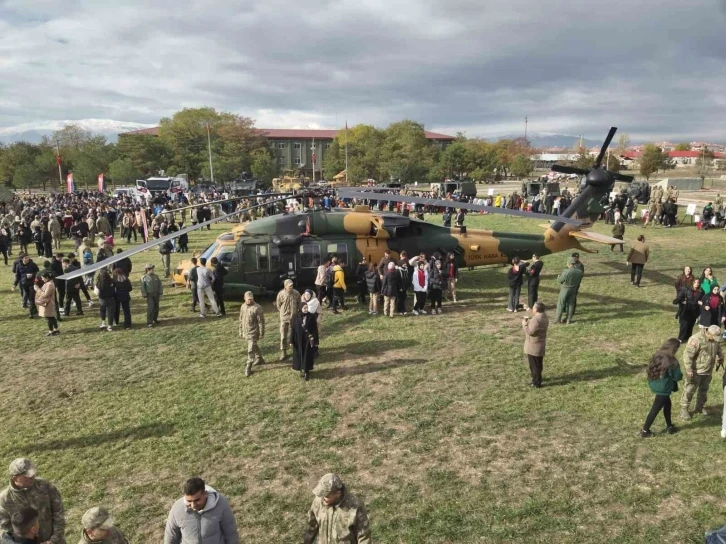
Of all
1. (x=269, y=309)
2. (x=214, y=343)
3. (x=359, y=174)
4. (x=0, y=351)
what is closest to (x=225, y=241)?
(x=269, y=309)

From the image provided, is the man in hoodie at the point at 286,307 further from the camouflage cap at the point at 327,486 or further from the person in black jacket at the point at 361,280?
the camouflage cap at the point at 327,486

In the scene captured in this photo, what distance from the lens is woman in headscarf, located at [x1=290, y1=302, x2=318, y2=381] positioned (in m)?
8.47

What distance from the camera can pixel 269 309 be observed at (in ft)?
43.1

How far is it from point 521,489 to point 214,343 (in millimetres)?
7301

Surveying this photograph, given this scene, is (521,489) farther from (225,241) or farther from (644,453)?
(225,241)

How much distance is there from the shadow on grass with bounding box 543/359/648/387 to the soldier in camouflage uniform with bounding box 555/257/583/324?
2.50 metres

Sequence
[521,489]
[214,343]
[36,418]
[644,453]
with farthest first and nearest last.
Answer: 1. [214,343]
2. [36,418]
3. [644,453]
4. [521,489]

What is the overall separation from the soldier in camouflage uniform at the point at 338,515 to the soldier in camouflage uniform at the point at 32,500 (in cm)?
249

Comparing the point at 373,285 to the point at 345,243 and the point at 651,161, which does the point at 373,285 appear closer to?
the point at 345,243

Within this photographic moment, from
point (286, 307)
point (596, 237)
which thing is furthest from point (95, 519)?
point (596, 237)

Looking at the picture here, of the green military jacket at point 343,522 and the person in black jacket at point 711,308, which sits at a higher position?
the person in black jacket at point 711,308

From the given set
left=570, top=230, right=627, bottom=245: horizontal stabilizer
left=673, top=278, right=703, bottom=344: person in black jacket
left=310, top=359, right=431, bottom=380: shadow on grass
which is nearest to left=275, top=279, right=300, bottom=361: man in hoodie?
left=310, top=359, right=431, bottom=380: shadow on grass

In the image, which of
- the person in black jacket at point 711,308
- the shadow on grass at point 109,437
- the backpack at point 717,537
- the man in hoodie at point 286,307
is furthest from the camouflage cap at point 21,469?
the person in black jacket at point 711,308

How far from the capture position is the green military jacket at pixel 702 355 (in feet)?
21.9
